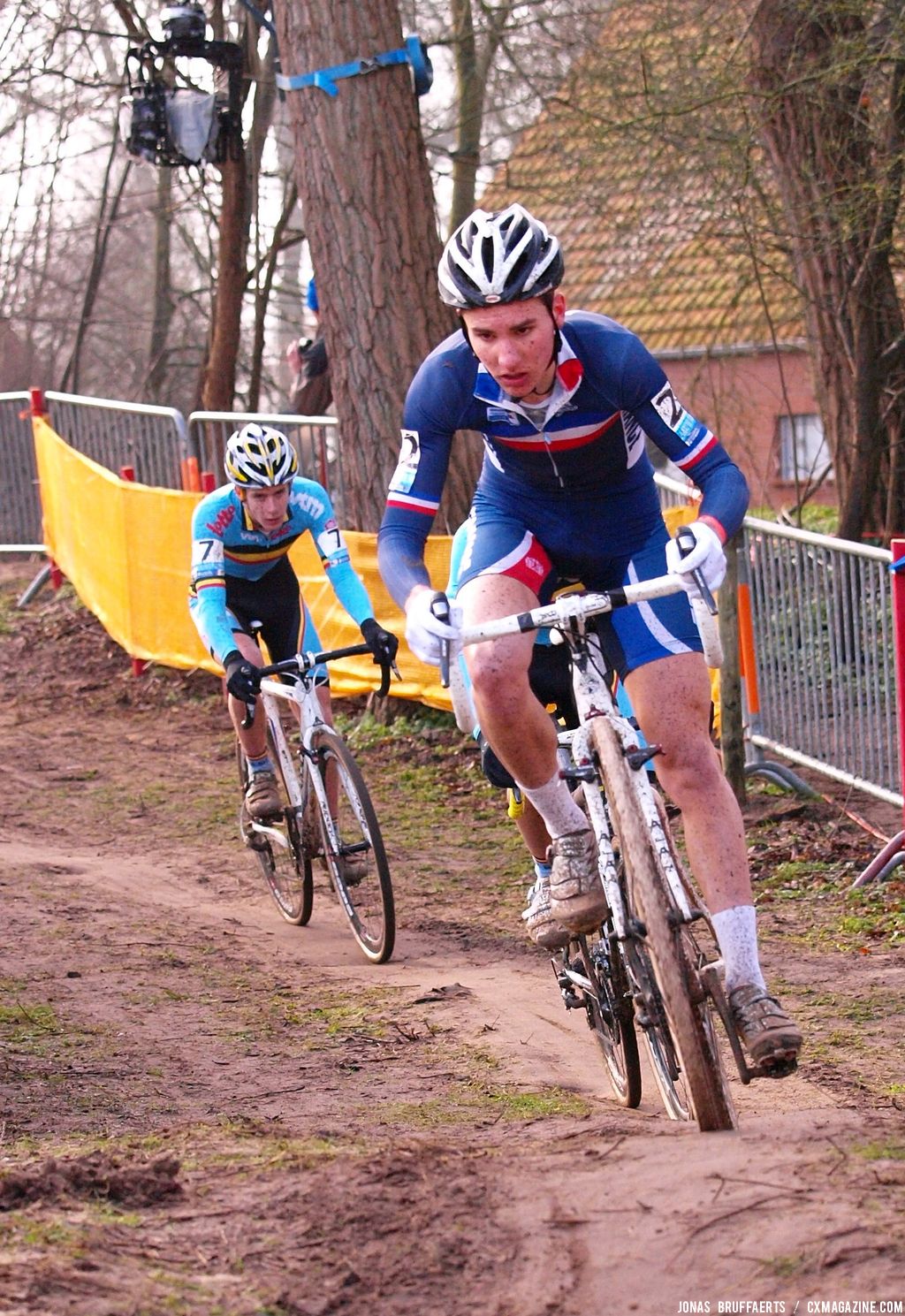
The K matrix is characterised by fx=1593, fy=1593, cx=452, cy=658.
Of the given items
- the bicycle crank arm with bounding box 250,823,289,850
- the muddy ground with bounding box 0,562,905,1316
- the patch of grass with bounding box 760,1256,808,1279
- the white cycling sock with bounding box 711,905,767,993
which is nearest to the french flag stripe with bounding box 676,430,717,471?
the white cycling sock with bounding box 711,905,767,993

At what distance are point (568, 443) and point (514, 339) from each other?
1.35ft

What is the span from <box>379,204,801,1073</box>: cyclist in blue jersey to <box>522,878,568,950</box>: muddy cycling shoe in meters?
0.01

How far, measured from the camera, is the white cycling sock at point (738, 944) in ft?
13.1

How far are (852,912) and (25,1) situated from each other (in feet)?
49.8

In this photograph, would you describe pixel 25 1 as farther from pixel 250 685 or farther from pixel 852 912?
pixel 852 912

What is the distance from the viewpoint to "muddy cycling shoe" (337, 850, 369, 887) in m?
7.27

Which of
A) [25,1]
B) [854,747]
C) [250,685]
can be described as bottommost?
[854,747]

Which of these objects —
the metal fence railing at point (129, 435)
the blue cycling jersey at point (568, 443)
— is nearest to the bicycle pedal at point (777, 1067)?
the blue cycling jersey at point (568, 443)

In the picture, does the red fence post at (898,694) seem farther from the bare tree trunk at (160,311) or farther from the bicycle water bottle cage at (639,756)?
the bare tree trunk at (160,311)

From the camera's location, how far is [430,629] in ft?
12.7

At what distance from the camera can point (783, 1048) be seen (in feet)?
12.6

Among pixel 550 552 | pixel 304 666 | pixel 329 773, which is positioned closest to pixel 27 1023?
pixel 329 773

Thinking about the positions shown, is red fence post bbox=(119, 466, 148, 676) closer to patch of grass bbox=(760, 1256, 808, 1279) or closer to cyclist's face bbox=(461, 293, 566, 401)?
→ cyclist's face bbox=(461, 293, 566, 401)

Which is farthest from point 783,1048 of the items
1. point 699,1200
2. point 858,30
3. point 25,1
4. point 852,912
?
point 25,1
